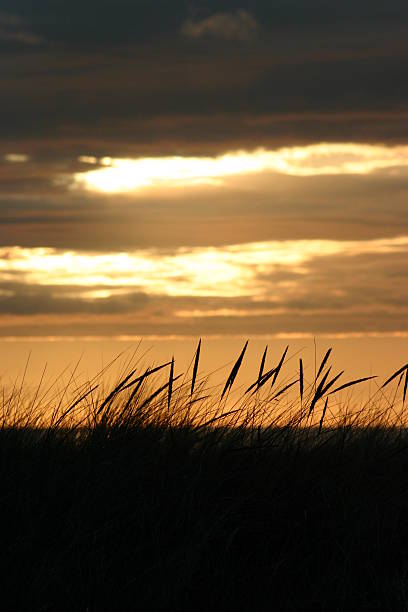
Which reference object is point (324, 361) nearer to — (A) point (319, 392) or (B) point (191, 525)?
(A) point (319, 392)

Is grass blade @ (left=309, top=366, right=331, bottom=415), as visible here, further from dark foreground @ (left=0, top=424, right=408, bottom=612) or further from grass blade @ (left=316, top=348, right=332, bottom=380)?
dark foreground @ (left=0, top=424, right=408, bottom=612)

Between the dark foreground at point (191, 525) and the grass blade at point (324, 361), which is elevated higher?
the grass blade at point (324, 361)

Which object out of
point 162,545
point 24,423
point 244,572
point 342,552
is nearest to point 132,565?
point 162,545

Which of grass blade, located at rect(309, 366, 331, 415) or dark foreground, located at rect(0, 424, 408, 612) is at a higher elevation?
grass blade, located at rect(309, 366, 331, 415)

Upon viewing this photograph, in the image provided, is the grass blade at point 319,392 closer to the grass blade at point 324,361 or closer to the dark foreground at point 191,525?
the grass blade at point 324,361

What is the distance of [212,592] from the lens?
4586 mm

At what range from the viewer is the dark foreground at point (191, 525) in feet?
14.5

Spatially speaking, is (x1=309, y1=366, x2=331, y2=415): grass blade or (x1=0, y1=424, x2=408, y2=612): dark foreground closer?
(x1=0, y1=424, x2=408, y2=612): dark foreground

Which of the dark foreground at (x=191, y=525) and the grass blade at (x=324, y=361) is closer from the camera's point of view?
the dark foreground at (x=191, y=525)

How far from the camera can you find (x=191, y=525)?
16.2 ft

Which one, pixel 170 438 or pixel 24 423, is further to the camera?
pixel 24 423

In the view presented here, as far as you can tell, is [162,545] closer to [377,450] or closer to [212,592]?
[212,592]

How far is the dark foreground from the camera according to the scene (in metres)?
4.41

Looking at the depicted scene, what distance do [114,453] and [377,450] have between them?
198 centimetres
